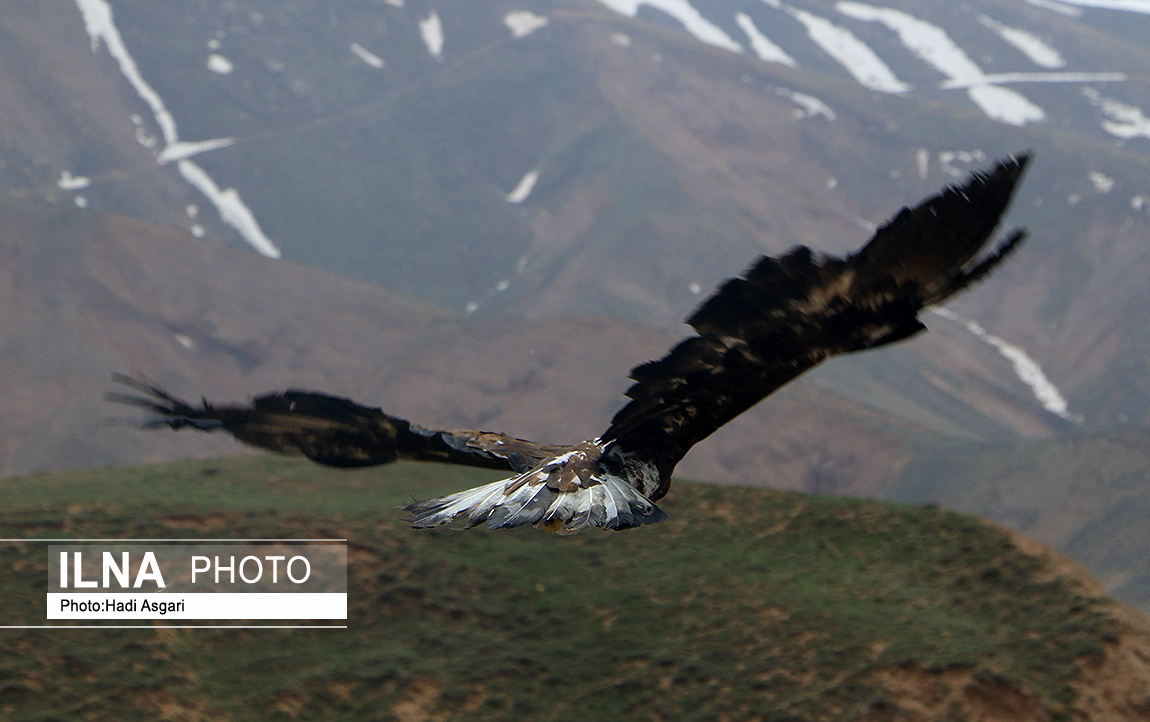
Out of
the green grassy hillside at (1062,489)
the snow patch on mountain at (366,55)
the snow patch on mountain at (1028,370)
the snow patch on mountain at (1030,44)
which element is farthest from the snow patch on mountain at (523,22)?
the green grassy hillside at (1062,489)

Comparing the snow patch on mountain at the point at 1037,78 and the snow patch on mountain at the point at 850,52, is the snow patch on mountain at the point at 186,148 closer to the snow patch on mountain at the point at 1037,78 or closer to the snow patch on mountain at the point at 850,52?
the snow patch on mountain at the point at 850,52

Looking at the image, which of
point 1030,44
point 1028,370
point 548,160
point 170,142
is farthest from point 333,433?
point 1030,44

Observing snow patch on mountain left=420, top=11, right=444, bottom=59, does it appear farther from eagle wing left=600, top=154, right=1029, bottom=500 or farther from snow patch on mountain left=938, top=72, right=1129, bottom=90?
eagle wing left=600, top=154, right=1029, bottom=500

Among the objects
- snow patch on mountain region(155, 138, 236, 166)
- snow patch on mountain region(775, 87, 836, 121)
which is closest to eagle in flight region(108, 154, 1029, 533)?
snow patch on mountain region(155, 138, 236, 166)

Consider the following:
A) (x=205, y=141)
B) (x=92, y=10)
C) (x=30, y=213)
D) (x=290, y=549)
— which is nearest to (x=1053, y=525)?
(x=290, y=549)

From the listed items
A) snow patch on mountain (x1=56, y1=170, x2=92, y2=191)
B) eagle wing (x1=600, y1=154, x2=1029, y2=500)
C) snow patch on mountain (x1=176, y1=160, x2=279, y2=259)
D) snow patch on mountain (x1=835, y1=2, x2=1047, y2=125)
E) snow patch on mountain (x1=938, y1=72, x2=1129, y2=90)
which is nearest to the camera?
eagle wing (x1=600, y1=154, x2=1029, y2=500)

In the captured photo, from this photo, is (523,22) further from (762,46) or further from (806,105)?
(762,46)
